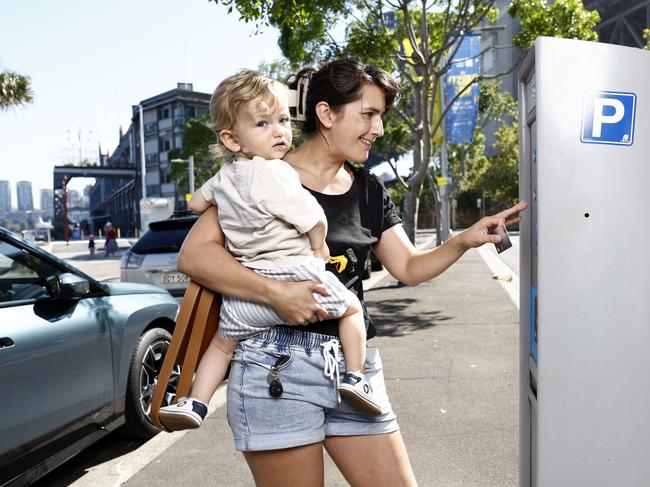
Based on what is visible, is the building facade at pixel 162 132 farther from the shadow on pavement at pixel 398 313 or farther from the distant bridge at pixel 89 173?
the shadow on pavement at pixel 398 313

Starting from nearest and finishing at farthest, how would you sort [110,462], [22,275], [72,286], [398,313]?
[22,275] → [72,286] → [110,462] → [398,313]

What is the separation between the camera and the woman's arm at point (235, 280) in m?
1.76

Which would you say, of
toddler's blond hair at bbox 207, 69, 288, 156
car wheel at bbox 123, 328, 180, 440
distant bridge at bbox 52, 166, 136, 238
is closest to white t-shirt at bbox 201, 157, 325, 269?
toddler's blond hair at bbox 207, 69, 288, 156

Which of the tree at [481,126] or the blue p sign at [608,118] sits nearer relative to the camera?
the blue p sign at [608,118]

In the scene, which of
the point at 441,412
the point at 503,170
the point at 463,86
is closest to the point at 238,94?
the point at 441,412

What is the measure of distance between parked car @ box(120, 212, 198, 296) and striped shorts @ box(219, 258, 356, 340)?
23.8 ft

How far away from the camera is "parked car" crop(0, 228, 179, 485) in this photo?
3.15 metres

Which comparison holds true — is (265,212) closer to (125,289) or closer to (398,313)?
(125,289)

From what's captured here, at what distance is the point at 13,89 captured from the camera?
56.6 ft

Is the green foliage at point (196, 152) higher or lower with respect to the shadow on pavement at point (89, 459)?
higher

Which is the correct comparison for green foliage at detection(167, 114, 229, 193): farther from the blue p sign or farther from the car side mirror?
the blue p sign

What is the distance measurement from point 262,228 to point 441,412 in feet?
11.7

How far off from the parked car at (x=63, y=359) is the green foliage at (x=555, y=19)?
10848 millimetres

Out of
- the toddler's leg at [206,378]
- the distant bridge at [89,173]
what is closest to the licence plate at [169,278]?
the toddler's leg at [206,378]
